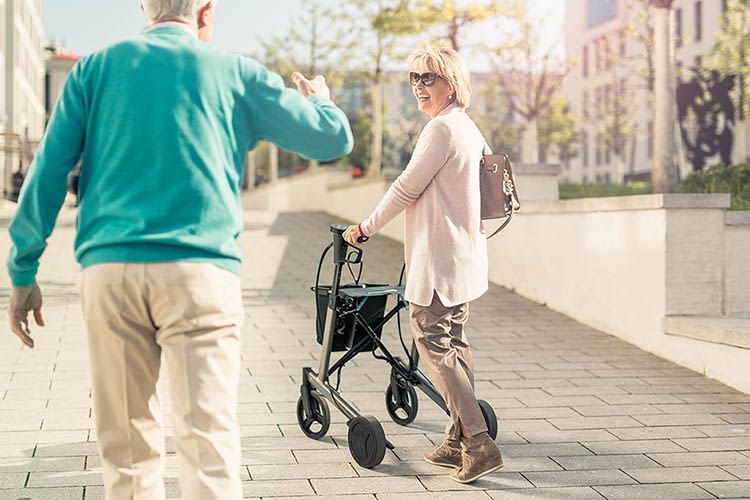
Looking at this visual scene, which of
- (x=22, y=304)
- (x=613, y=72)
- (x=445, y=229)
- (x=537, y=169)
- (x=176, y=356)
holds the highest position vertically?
(x=613, y=72)

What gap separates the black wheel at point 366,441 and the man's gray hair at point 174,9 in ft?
8.19

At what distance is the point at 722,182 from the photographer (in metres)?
12.9

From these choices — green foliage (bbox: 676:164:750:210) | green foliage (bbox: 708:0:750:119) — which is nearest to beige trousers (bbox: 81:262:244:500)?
green foliage (bbox: 676:164:750:210)

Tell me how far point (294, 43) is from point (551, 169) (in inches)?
1179

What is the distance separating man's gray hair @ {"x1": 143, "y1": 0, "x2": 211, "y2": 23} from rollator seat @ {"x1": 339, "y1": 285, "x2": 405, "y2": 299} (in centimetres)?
251

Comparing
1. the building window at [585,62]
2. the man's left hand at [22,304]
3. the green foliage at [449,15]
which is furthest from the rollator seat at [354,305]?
the building window at [585,62]

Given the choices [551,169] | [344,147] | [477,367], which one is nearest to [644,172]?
[551,169]

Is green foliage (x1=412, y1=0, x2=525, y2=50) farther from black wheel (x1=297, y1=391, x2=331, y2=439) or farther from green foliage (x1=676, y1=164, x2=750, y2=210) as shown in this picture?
black wheel (x1=297, y1=391, x2=331, y2=439)

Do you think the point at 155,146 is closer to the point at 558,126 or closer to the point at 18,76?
the point at 18,76

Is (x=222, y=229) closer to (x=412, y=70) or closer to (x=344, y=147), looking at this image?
(x=344, y=147)

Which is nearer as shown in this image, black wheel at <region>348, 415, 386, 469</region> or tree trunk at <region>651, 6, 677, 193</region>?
black wheel at <region>348, 415, 386, 469</region>

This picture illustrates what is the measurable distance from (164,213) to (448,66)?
2.32 meters

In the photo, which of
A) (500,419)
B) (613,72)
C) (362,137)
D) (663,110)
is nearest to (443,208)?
(500,419)

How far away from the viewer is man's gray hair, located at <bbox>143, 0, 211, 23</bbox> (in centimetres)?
310
